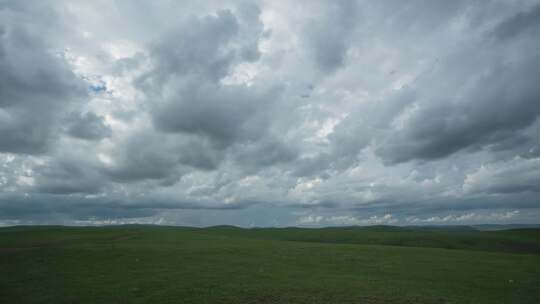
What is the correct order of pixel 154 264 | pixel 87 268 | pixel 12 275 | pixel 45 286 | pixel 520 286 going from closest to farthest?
pixel 45 286 < pixel 520 286 < pixel 12 275 < pixel 87 268 < pixel 154 264

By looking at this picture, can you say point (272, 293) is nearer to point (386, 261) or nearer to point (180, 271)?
point (180, 271)

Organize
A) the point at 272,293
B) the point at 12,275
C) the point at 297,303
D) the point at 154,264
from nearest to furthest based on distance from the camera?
A: 1. the point at 297,303
2. the point at 272,293
3. the point at 12,275
4. the point at 154,264

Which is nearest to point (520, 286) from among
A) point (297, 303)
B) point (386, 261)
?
point (386, 261)

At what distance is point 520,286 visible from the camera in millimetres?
28500

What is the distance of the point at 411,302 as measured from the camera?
22.0 m

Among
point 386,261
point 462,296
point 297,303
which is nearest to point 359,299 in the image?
point 297,303

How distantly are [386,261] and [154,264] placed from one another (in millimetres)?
30399

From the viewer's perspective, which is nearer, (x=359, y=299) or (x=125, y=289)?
(x=359, y=299)

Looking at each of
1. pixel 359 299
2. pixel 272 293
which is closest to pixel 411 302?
pixel 359 299

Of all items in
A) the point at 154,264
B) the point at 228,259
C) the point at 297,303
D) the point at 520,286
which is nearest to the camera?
the point at 297,303

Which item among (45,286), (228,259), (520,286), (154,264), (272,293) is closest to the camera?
(272,293)

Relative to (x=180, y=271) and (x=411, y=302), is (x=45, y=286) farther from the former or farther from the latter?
(x=411, y=302)

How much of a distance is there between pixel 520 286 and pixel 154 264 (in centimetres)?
3713

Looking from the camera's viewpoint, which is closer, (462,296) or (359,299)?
(359,299)
